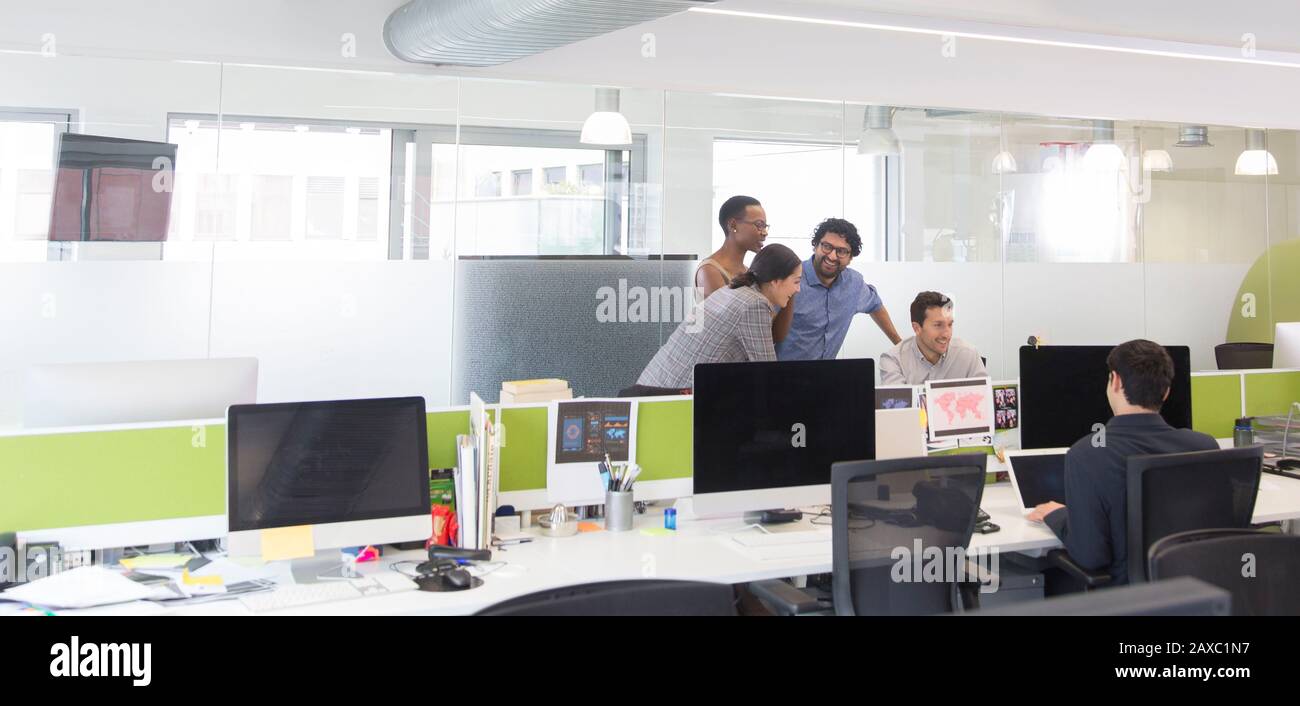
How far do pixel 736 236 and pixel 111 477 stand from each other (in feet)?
11.0

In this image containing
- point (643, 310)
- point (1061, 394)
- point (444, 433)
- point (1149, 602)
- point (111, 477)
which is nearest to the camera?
point (1149, 602)

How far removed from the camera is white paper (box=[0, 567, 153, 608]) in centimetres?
226

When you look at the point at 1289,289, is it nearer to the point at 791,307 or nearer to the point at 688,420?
the point at 791,307

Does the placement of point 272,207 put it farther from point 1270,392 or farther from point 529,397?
point 1270,392

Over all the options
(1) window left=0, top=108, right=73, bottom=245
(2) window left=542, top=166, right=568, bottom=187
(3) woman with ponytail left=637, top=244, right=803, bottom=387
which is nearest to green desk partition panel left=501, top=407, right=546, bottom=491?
(3) woman with ponytail left=637, top=244, right=803, bottom=387

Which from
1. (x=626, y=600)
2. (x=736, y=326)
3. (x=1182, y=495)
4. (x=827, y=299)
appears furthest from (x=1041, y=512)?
(x=827, y=299)

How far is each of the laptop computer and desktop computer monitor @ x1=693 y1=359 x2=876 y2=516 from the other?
505 millimetres

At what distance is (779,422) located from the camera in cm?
311

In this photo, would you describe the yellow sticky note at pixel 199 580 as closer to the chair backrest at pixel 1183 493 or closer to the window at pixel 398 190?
the chair backrest at pixel 1183 493

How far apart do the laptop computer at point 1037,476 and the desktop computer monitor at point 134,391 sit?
228 cm

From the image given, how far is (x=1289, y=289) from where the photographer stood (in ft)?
21.1

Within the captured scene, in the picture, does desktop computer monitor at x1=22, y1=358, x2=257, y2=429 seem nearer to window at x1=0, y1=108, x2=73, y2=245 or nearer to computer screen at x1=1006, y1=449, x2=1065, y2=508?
window at x1=0, y1=108, x2=73, y2=245

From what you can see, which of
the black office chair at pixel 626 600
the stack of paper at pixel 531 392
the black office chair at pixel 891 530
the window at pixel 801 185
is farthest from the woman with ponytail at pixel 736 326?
the black office chair at pixel 626 600
